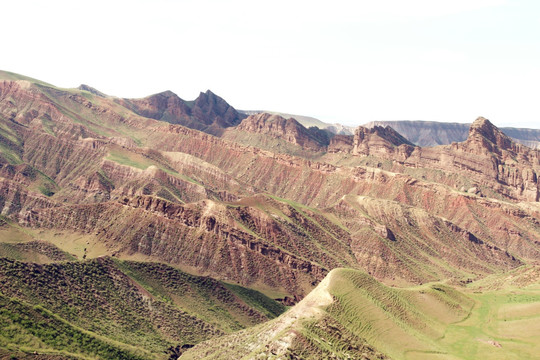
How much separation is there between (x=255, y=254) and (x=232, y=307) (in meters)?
30.7

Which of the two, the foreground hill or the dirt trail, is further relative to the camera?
the foreground hill

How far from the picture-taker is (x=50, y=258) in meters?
176

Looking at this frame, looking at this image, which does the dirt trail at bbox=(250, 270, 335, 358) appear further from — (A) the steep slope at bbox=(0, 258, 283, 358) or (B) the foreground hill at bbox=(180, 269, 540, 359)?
(A) the steep slope at bbox=(0, 258, 283, 358)

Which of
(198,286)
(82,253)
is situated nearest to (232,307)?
(198,286)

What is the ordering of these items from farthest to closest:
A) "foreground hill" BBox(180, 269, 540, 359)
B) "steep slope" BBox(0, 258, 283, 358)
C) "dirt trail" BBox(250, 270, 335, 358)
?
"steep slope" BBox(0, 258, 283, 358), "foreground hill" BBox(180, 269, 540, 359), "dirt trail" BBox(250, 270, 335, 358)

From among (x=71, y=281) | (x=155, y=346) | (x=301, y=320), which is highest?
(x=301, y=320)

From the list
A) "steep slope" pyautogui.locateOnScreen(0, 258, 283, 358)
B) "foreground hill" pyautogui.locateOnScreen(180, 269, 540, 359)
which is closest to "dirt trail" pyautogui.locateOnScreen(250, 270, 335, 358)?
"foreground hill" pyautogui.locateOnScreen(180, 269, 540, 359)

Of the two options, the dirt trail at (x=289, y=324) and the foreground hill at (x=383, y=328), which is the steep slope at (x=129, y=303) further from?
the dirt trail at (x=289, y=324)

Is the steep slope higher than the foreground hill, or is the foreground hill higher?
the foreground hill

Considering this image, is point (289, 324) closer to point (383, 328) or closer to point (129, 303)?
point (383, 328)

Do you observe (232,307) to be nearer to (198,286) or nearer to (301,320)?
(198,286)

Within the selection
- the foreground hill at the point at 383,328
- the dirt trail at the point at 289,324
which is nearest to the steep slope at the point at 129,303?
the foreground hill at the point at 383,328

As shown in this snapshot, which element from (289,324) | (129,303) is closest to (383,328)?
(289,324)

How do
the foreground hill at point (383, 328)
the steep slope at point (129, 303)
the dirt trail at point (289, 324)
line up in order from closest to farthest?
the dirt trail at point (289, 324) < the foreground hill at point (383, 328) < the steep slope at point (129, 303)
